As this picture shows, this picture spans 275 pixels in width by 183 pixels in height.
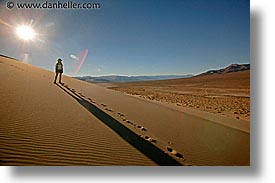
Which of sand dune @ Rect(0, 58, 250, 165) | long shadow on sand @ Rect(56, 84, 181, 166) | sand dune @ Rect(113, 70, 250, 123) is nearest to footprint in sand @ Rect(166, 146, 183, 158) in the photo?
sand dune @ Rect(0, 58, 250, 165)

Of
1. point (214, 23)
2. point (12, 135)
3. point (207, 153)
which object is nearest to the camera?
point (12, 135)

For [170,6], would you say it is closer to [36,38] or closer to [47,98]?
[36,38]

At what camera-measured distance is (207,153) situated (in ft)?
15.3

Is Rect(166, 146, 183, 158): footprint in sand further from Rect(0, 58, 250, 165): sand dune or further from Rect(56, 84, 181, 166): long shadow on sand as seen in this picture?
Rect(56, 84, 181, 166): long shadow on sand

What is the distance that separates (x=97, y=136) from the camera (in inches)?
180

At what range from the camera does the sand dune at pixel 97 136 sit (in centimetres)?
421

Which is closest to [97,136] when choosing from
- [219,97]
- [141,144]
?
[141,144]

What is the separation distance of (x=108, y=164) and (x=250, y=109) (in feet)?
7.84

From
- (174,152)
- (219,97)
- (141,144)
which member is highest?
(219,97)

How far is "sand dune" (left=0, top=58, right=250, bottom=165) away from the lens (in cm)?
421

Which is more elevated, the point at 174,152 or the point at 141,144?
the point at 141,144

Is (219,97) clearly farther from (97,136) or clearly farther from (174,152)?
(97,136)

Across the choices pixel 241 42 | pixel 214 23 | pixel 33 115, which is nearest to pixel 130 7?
pixel 214 23

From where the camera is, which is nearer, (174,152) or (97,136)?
(174,152)
